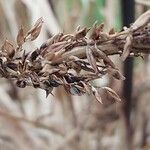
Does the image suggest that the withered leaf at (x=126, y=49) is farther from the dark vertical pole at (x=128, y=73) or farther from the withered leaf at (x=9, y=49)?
the dark vertical pole at (x=128, y=73)

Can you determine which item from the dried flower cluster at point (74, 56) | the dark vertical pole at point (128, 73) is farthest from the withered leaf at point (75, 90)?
the dark vertical pole at point (128, 73)

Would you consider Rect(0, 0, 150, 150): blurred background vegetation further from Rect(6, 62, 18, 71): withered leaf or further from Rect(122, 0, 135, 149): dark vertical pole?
Rect(6, 62, 18, 71): withered leaf

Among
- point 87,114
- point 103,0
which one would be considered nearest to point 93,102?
point 87,114

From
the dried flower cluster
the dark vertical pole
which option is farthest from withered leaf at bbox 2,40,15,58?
the dark vertical pole

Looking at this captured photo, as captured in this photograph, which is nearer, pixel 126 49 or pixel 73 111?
pixel 126 49

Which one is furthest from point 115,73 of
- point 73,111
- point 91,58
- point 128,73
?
point 73,111

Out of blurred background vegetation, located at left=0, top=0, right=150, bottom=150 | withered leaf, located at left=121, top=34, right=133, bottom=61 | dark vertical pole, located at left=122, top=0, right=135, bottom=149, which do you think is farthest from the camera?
blurred background vegetation, located at left=0, top=0, right=150, bottom=150

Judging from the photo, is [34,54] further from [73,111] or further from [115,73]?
[73,111]
